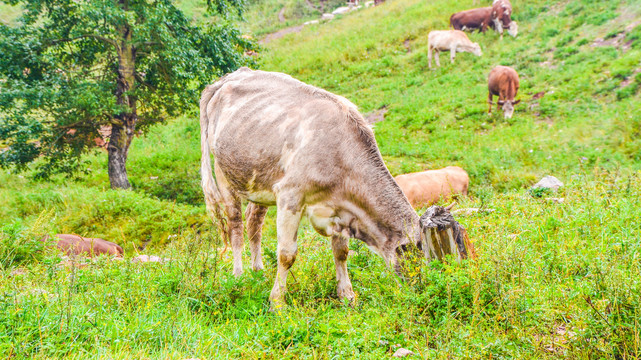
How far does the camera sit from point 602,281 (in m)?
3.47

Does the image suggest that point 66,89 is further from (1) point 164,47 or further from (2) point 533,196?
(2) point 533,196

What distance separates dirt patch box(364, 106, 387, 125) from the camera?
53.4 feet

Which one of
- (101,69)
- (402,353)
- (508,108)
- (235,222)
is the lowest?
(508,108)

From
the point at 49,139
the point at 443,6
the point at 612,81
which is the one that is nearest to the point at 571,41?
the point at 612,81

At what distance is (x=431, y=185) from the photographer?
9719 millimetres

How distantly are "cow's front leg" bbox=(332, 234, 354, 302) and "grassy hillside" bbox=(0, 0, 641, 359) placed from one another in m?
0.14

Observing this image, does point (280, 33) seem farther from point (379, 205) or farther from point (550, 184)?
point (379, 205)

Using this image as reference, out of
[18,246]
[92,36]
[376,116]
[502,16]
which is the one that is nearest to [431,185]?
[376,116]

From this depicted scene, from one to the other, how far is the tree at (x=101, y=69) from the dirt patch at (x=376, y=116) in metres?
5.66

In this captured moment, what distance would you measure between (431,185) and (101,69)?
9155 millimetres

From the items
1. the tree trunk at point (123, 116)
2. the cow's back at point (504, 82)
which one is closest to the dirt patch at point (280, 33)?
the cow's back at point (504, 82)

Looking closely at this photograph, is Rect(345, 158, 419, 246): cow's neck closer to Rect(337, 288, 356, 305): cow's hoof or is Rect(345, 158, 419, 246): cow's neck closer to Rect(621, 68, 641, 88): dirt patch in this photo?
Rect(337, 288, 356, 305): cow's hoof

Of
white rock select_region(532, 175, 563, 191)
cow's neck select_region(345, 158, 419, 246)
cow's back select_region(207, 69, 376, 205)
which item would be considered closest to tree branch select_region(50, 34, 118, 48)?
cow's back select_region(207, 69, 376, 205)

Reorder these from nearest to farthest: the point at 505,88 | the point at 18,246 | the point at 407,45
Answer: the point at 18,246 < the point at 505,88 < the point at 407,45
